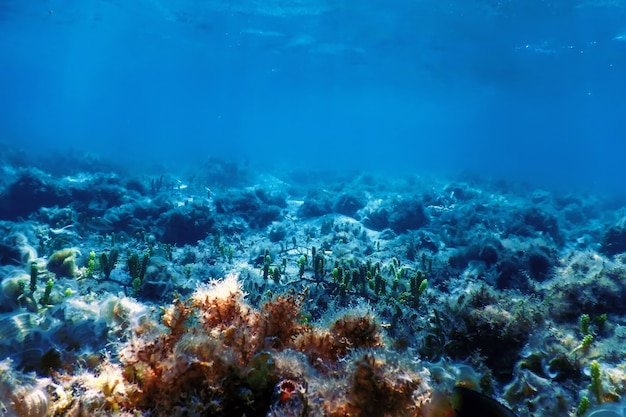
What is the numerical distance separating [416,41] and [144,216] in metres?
26.4

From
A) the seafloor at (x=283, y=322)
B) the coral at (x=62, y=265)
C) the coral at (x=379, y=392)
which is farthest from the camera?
the coral at (x=62, y=265)

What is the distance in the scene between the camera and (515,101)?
5694cm

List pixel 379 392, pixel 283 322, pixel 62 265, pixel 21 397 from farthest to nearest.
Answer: pixel 62 265 → pixel 283 322 → pixel 21 397 → pixel 379 392

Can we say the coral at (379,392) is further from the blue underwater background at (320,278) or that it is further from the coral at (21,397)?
the coral at (21,397)

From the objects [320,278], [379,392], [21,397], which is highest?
[379,392]

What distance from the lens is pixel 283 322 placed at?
296cm

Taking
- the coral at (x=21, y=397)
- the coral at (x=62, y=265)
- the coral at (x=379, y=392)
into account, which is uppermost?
the coral at (x=379, y=392)

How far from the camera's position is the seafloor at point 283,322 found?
2.20 meters

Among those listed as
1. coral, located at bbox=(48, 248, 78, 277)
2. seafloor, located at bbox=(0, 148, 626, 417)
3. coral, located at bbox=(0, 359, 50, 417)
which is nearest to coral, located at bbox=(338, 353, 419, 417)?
seafloor, located at bbox=(0, 148, 626, 417)

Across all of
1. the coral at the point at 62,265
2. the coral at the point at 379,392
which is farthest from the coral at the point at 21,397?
the coral at the point at 62,265

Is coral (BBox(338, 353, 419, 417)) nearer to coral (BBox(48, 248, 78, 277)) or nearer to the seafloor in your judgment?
the seafloor

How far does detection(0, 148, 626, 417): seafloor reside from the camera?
2.20 m

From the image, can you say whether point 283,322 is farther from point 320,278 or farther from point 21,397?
point 320,278

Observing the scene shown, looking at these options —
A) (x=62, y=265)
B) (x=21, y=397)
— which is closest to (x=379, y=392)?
(x=21, y=397)
